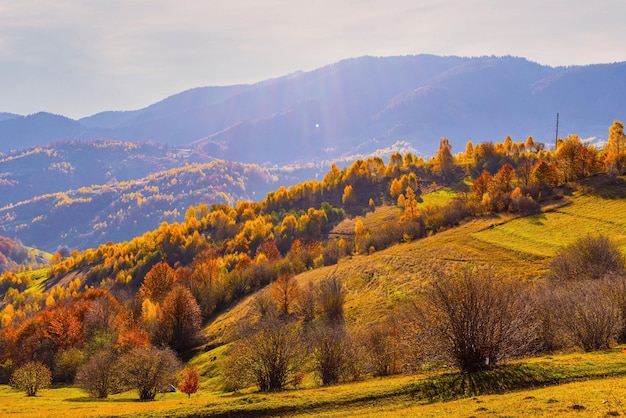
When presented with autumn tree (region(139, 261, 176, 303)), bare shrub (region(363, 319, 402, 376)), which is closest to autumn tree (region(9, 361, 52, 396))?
bare shrub (region(363, 319, 402, 376))

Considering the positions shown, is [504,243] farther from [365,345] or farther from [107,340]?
[107,340]

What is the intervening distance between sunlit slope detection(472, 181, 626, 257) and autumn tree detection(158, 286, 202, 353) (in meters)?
80.8

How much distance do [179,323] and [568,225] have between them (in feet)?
348

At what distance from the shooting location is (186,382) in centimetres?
7369

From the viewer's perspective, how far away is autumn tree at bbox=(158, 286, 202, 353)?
116062 mm

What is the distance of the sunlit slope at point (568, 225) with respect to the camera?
10565 centimetres

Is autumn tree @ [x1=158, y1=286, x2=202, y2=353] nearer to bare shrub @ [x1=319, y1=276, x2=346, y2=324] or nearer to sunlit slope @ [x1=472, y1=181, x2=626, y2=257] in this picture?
bare shrub @ [x1=319, y1=276, x2=346, y2=324]

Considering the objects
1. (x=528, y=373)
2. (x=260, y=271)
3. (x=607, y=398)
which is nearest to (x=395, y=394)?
(x=528, y=373)

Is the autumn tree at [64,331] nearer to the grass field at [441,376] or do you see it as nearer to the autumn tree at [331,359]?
the grass field at [441,376]

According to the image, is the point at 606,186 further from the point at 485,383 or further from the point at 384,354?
the point at 485,383

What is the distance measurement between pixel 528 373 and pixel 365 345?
28.8m

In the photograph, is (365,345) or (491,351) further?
(365,345)

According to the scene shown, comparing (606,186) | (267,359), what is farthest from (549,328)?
(606,186)

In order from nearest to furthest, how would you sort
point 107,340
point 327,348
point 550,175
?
point 327,348 → point 107,340 → point 550,175
